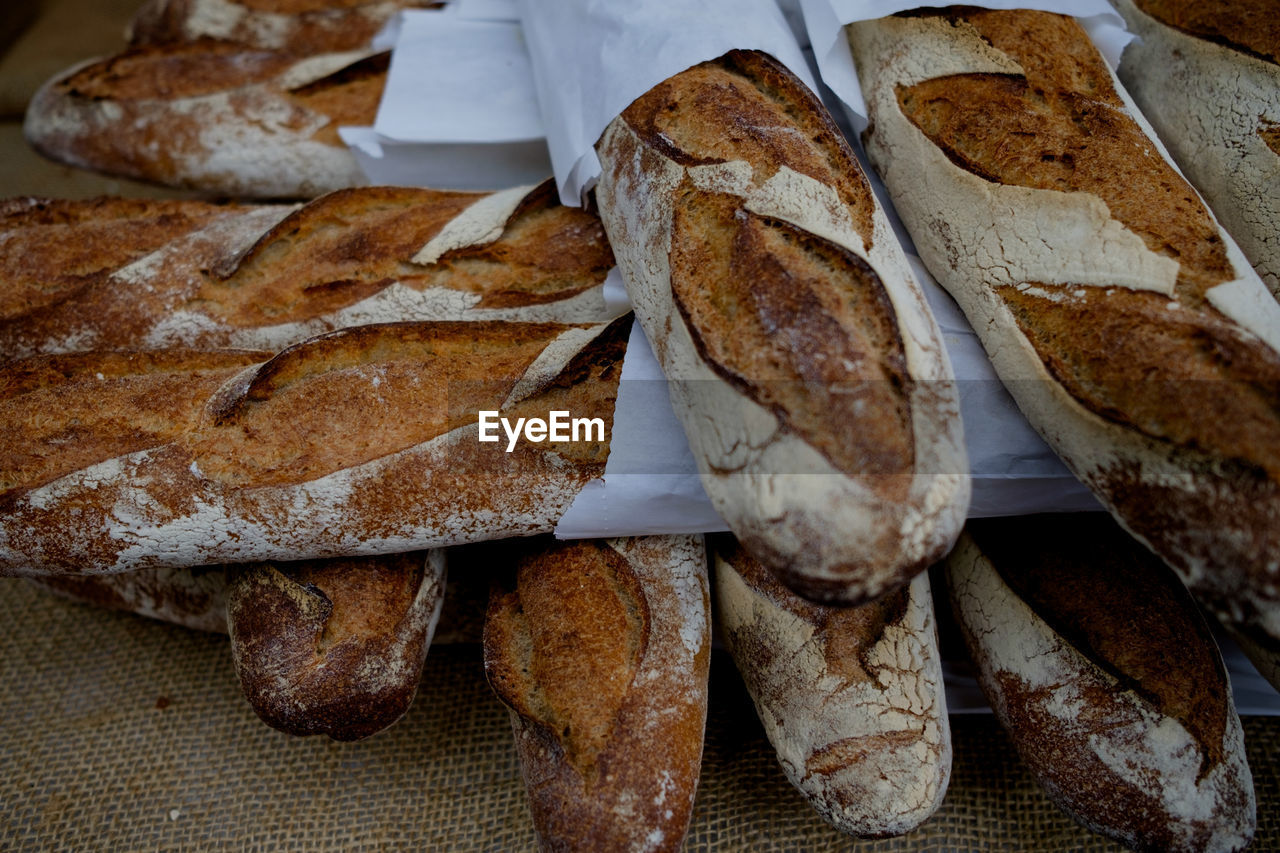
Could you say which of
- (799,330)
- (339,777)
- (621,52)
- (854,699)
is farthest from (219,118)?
(854,699)

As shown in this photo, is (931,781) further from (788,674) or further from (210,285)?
(210,285)

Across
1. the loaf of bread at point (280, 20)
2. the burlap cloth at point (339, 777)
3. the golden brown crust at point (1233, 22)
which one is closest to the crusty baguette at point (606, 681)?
the burlap cloth at point (339, 777)

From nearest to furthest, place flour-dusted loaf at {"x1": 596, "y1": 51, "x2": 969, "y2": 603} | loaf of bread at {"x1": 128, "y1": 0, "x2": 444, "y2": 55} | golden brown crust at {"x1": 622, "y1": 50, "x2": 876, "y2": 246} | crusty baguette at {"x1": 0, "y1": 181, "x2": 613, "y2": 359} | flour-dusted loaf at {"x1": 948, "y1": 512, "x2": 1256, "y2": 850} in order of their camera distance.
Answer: flour-dusted loaf at {"x1": 596, "y1": 51, "x2": 969, "y2": 603} < flour-dusted loaf at {"x1": 948, "y1": 512, "x2": 1256, "y2": 850} < golden brown crust at {"x1": 622, "y1": 50, "x2": 876, "y2": 246} < crusty baguette at {"x1": 0, "y1": 181, "x2": 613, "y2": 359} < loaf of bread at {"x1": 128, "y1": 0, "x2": 444, "y2": 55}

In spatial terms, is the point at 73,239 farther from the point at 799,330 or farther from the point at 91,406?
the point at 799,330

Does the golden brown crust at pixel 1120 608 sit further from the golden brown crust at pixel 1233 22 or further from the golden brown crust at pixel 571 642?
the golden brown crust at pixel 1233 22

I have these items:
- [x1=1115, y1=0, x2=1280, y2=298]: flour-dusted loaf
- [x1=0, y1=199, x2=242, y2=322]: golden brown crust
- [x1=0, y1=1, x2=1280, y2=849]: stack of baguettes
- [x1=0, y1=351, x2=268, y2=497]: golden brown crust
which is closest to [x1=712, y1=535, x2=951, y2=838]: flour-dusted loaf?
[x1=0, y1=1, x2=1280, y2=849]: stack of baguettes

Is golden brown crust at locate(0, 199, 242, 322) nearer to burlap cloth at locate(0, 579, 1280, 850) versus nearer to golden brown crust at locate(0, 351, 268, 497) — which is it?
golden brown crust at locate(0, 351, 268, 497)

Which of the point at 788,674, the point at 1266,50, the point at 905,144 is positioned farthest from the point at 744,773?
the point at 1266,50
